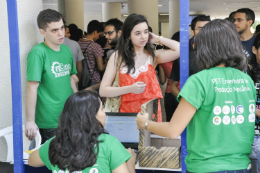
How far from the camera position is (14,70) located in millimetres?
1806

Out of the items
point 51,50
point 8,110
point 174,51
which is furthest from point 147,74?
point 8,110

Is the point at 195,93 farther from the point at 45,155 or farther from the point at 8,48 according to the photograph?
the point at 8,48

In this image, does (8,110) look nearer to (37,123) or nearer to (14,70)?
(37,123)

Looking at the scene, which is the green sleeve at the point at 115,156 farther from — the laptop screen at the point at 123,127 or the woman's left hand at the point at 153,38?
the woman's left hand at the point at 153,38

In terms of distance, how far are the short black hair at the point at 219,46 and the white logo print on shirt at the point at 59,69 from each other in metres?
1.29

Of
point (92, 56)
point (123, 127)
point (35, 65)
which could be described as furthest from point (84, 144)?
point (92, 56)

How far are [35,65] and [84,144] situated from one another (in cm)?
101

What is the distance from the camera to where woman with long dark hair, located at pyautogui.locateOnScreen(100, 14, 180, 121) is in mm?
2115

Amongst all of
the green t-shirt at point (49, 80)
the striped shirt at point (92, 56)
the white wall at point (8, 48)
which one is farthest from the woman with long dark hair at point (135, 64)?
the striped shirt at point (92, 56)

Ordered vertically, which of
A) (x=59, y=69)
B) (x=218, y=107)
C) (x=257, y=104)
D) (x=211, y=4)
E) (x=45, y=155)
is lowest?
(x=45, y=155)

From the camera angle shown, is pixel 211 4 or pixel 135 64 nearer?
pixel 135 64

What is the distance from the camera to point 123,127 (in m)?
1.95

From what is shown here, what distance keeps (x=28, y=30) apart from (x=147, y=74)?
106 centimetres

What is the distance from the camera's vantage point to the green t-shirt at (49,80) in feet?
7.03
